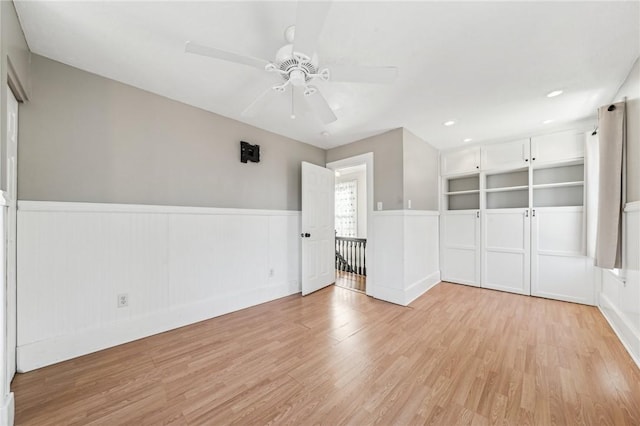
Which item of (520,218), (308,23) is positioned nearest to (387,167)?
(520,218)

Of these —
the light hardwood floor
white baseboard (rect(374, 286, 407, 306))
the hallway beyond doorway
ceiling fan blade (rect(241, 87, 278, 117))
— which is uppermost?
ceiling fan blade (rect(241, 87, 278, 117))

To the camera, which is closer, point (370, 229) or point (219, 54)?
point (219, 54)

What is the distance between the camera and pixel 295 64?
1.58 m

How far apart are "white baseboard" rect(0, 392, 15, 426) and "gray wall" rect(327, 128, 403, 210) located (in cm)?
356

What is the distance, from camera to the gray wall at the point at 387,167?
11.0ft

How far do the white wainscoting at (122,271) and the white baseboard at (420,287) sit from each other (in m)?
1.94

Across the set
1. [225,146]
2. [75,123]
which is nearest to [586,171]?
[225,146]

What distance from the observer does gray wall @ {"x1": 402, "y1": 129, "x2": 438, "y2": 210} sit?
135 inches

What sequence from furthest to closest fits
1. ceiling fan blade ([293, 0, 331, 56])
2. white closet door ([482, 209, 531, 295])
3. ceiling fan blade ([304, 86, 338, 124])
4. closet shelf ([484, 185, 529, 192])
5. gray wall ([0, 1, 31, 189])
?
closet shelf ([484, 185, 529, 192]) → white closet door ([482, 209, 531, 295]) → ceiling fan blade ([304, 86, 338, 124]) → gray wall ([0, 1, 31, 189]) → ceiling fan blade ([293, 0, 331, 56])

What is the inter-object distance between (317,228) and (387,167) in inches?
55.5

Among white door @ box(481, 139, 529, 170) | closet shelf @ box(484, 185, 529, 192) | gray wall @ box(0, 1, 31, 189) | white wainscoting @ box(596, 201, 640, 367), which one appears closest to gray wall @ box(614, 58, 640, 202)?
white wainscoting @ box(596, 201, 640, 367)

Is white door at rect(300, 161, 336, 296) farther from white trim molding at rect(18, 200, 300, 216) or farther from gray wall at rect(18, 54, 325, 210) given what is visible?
white trim molding at rect(18, 200, 300, 216)

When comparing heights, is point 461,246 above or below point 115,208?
below

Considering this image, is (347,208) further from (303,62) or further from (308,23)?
(308,23)
